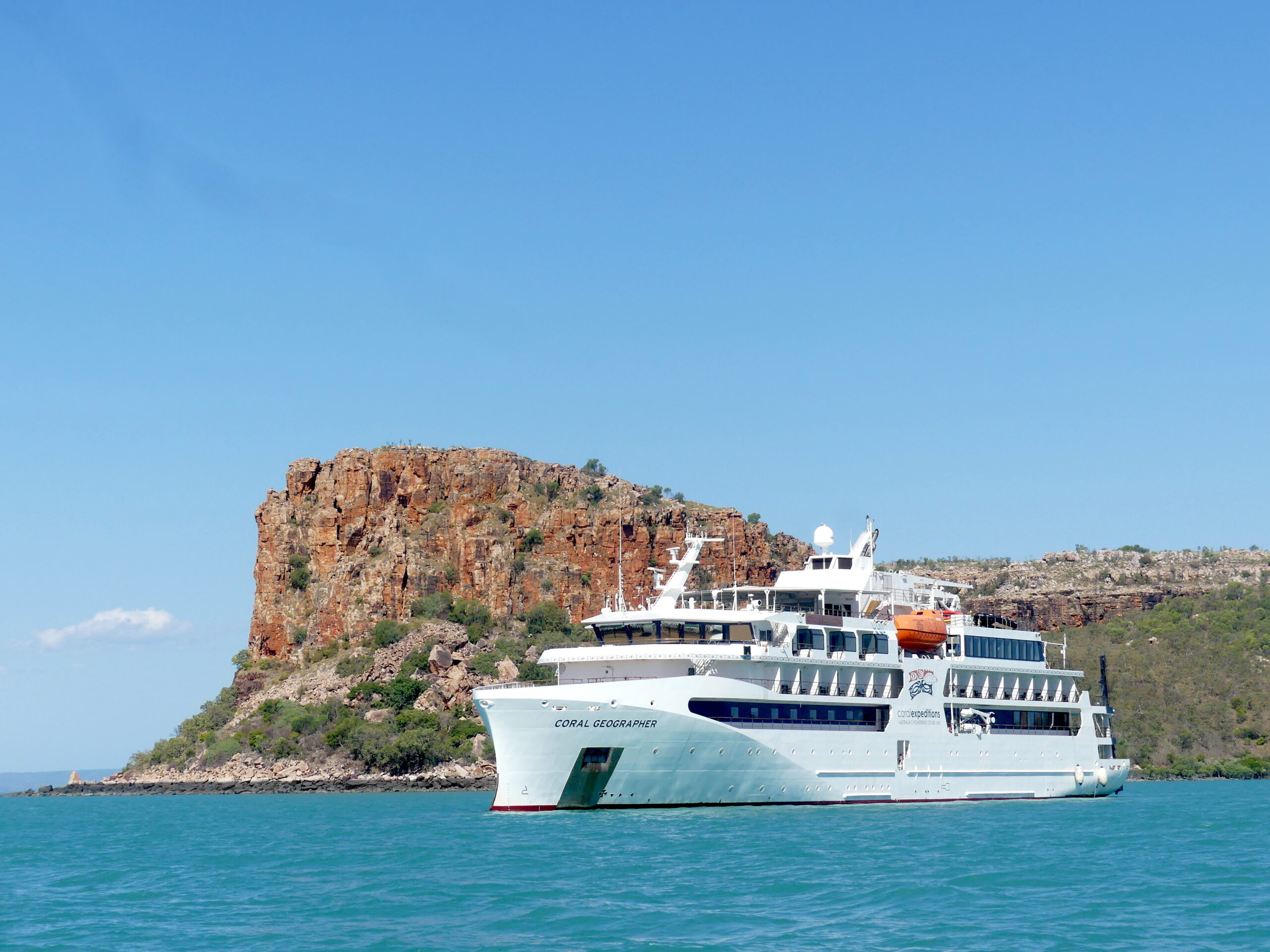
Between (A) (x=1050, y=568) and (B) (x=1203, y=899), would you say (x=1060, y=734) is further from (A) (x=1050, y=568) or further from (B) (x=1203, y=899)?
(A) (x=1050, y=568)

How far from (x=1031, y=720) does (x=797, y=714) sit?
52.5ft

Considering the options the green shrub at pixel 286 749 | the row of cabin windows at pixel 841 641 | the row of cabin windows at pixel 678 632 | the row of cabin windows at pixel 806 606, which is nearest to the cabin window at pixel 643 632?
the row of cabin windows at pixel 678 632

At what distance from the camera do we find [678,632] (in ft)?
167

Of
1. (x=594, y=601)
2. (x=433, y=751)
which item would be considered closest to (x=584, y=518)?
(x=594, y=601)

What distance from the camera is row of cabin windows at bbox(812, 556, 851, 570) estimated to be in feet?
188

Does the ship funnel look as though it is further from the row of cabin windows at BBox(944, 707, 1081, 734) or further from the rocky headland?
the rocky headland

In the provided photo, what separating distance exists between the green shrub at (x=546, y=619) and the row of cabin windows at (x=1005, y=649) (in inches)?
2262

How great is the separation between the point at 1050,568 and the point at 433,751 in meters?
95.2

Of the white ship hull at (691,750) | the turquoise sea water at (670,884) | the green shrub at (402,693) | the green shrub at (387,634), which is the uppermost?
the green shrub at (387,634)

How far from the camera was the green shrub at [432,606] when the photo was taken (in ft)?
381

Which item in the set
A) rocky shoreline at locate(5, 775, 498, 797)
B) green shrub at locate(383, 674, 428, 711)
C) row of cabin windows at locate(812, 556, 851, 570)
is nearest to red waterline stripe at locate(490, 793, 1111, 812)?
row of cabin windows at locate(812, 556, 851, 570)

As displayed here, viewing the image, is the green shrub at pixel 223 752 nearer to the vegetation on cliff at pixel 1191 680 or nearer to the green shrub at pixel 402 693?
the green shrub at pixel 402 693

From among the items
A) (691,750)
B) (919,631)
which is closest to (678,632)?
(691,750)

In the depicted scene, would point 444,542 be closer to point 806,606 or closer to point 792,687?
point 806,606
